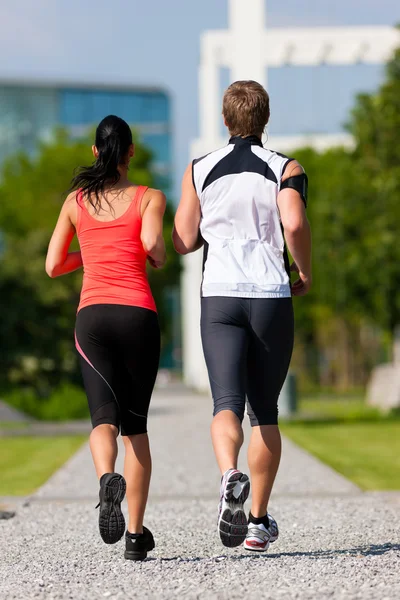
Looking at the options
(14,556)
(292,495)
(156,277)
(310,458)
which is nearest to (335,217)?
(156,277)

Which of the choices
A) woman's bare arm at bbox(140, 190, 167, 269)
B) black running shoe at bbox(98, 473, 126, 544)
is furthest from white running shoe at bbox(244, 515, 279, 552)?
woman's bare arm at bbox(140, 190, 167, 269)

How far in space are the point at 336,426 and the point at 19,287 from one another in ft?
29.3

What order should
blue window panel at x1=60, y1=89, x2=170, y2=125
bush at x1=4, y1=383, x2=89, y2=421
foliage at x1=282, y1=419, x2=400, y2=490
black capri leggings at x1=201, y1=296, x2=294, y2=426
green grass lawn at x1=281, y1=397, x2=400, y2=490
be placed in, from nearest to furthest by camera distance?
black capri leggings at x1=201, y1=296, x2=294, y2=426
foliage at x1=282, y1=419, x2=400, y2=490
green grass lawn at x1=281, y1=397, x2=400, y2=490
bush at x1=4, y1=383, x2=89, y2=421
blue window panel at x1=60, y1=89, x2=170, y2=125

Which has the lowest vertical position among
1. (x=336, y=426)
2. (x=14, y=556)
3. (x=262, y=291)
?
(x=336, y=426)

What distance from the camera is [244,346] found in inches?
204

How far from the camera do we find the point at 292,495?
29.3ft

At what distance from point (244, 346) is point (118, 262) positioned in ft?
2.18

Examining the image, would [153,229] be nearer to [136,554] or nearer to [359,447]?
[136,554]

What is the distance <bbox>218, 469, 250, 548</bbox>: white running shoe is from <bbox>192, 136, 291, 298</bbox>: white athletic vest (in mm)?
866

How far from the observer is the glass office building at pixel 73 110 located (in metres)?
85.4

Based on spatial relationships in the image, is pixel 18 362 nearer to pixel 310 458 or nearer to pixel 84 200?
pixel 310 458

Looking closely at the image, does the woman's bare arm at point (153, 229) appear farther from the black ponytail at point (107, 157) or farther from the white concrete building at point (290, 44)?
the white concrete building at point (290, 44)

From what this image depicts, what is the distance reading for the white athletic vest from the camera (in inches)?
203

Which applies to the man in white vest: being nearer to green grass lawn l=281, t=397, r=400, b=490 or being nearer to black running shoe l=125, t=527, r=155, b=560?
black running shoe l=125, t=527, r=155, b=560
